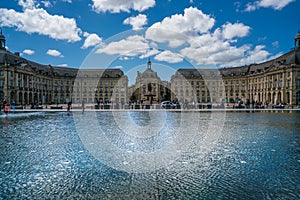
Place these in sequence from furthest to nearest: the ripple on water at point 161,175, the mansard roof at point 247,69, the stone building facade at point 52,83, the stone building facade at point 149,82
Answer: the mansard roof at point 247,69 → the stone building facade at point 149,82 → the stone building facade at point 52,83 → the ripple on water at point 161,175

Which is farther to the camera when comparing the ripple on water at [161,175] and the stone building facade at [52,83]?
the stone building facade at [52,83]

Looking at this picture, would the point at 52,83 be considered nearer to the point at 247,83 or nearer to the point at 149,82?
the point at 149,82

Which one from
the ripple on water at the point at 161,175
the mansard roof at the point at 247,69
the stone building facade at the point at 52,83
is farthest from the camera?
the mansard roof at the point at 247,69

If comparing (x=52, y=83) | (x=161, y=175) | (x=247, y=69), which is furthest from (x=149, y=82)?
(x=161, y=175)

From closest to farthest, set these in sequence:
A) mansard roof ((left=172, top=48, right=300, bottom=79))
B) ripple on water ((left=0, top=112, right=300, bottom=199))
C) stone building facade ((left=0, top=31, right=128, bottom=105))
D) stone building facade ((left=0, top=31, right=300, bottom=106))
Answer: ripple on water ((left=0, top=112, right=300, bottom=199)) → stone building facade ((left=0, top=31, right=128, bottom=105)) → stone building facade ((left=0, top=31, right=300, bottom=106)) → mansard roof ((left=172, top=48, right=300, bottom=79))

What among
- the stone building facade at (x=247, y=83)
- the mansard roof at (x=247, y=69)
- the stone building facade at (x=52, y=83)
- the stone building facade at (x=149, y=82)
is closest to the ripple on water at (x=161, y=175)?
the stone building facade at (x=149, y=82)

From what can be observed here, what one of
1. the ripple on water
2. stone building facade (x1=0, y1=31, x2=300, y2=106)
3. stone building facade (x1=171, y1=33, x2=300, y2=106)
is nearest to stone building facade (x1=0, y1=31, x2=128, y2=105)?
stone building facade (x1=0, y1=31, x2=300, y2=106)

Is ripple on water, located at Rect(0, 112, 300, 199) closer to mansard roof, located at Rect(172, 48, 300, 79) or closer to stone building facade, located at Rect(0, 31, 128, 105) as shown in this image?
stone building facade, located at Rect(0, 31, 128, 105)


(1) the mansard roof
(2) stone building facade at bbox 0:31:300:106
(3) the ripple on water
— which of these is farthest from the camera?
(1) the mansard roof

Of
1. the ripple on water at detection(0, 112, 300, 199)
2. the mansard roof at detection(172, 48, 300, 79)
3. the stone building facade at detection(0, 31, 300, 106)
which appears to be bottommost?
the ripple on water at detection(0, 112, 300, 199)

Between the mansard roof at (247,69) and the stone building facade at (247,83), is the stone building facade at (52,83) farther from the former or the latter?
the mansard roof at (247,69)

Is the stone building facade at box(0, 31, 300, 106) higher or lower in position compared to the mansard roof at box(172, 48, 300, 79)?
lower

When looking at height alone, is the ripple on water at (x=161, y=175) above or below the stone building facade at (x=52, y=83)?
below

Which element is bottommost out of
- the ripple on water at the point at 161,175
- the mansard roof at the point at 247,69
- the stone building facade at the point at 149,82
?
the ripple on water at the point at 161,175
